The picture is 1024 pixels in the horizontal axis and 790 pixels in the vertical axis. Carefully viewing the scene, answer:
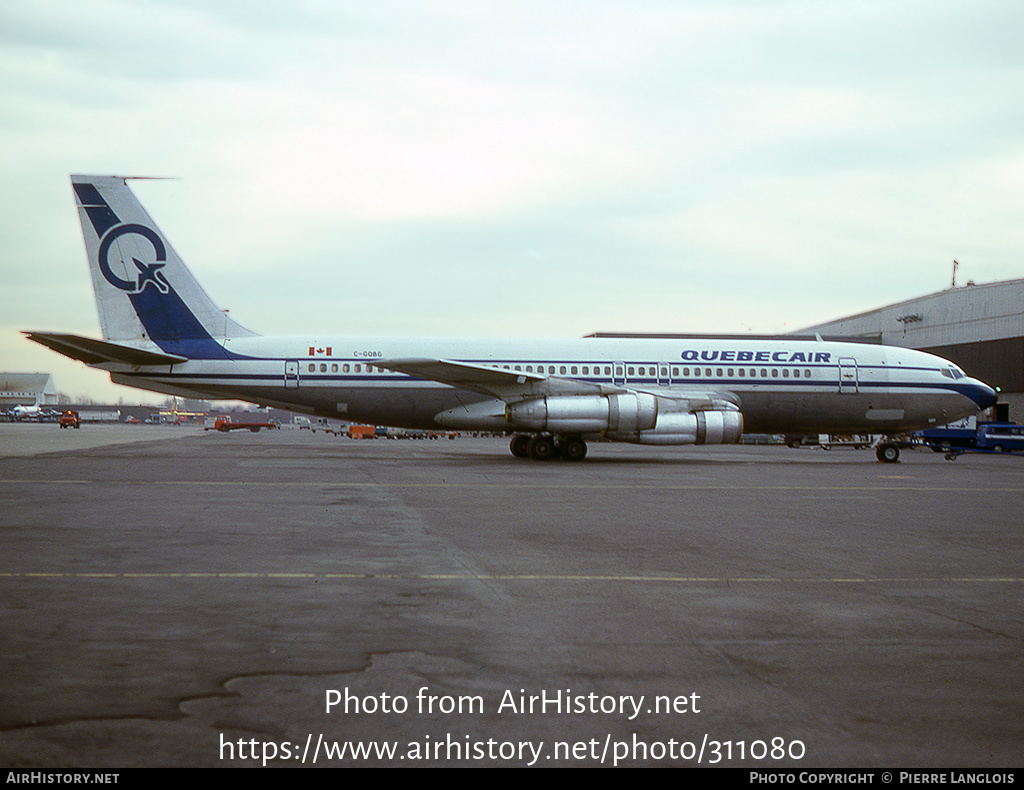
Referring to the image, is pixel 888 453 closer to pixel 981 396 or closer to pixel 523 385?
pixel 981 396

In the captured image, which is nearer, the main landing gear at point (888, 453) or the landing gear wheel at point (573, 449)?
the landing gear wheel at point (573, 449)

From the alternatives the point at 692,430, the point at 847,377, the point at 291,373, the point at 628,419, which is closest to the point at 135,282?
the point at 291,373

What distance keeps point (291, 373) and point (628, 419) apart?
Result: 1064cm

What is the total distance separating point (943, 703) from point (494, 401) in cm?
2194

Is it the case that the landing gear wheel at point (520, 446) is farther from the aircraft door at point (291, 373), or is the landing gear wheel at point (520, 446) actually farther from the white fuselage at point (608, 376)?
the aircraft door at point (291, 373)

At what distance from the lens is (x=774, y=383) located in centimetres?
2727

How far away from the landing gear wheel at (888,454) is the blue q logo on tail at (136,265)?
2477 cm

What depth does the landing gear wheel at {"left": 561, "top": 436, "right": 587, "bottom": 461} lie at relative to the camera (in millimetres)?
25406

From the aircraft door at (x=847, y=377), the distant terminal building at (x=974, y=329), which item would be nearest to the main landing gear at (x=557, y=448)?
the aircraft door at (x=847, y=377)

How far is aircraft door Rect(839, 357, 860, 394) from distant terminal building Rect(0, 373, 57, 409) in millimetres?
168599

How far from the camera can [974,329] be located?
56.8 m

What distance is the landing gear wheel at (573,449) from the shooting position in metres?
25.4
